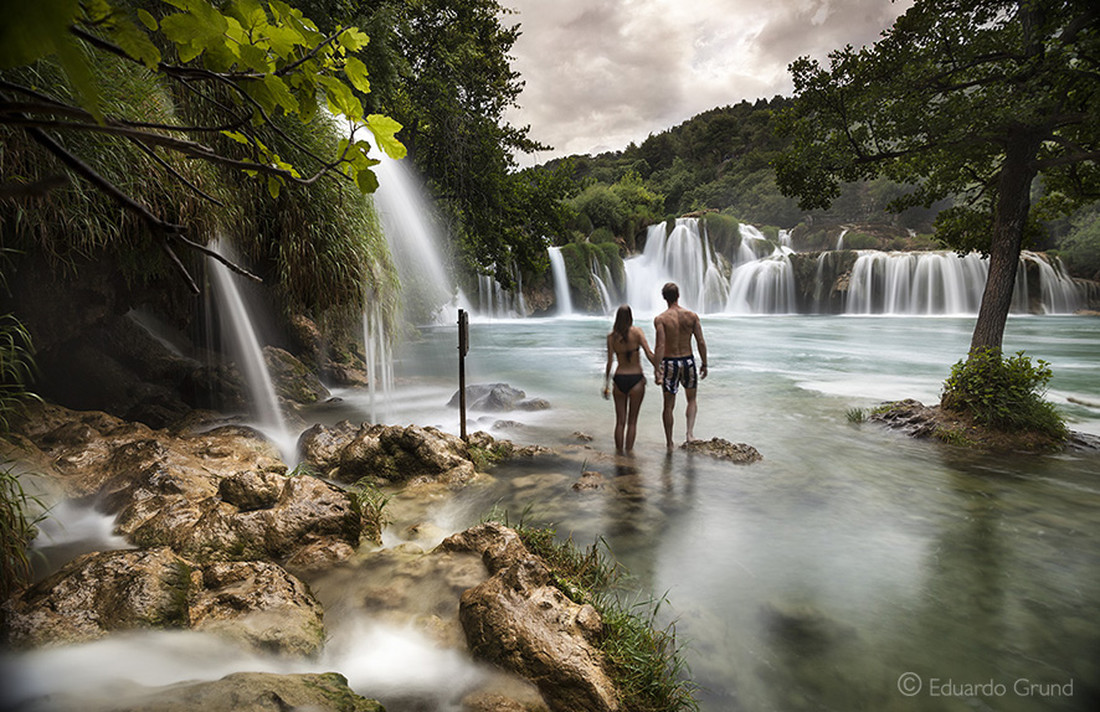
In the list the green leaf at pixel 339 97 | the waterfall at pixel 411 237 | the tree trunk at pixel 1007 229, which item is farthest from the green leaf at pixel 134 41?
the tree trunk at pixel 1007 229

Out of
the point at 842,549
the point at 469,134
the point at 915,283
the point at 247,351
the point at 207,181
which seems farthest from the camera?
the point at 915,283

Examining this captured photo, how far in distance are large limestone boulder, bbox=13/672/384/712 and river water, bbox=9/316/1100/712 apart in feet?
0.63

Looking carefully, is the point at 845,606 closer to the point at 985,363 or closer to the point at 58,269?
the point at 985,363

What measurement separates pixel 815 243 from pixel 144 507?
4281cm

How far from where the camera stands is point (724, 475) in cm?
653

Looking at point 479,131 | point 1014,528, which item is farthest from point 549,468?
point 479,131

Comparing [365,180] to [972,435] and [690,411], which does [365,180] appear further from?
[972,435]

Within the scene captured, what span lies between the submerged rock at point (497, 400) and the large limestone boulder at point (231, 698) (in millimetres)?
7969

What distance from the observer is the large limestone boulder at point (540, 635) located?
252cm

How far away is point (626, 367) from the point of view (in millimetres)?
6961

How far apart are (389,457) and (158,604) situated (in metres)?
3.09

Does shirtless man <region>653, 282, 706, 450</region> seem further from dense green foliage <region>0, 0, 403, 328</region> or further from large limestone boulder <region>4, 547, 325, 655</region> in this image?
large limestone boulder <region>4, 547, 325, 655</region>

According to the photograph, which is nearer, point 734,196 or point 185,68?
point 185,68

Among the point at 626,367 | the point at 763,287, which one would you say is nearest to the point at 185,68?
the point at 626,367
